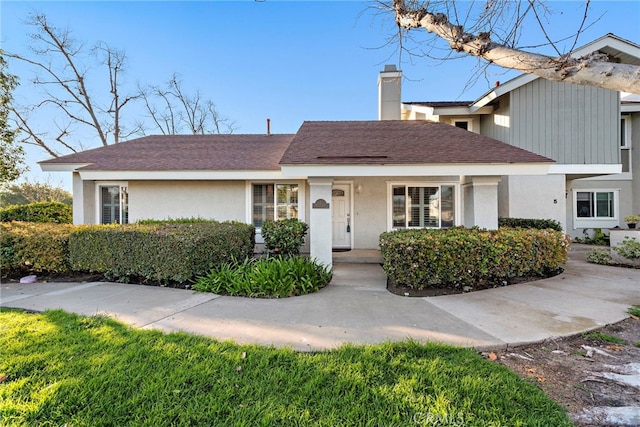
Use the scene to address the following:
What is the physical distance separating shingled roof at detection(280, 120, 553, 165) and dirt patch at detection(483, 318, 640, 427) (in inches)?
176

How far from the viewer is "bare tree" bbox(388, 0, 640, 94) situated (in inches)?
114

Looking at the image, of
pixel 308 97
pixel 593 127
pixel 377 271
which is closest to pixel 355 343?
pixel 377 271

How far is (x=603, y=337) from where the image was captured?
359 cm

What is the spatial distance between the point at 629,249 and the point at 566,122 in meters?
6.05

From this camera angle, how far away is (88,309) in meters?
4.52

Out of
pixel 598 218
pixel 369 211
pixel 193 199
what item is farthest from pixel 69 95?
pixel 598 218

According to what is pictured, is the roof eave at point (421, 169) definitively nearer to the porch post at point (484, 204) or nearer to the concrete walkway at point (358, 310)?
the porch post at point (484, 204)

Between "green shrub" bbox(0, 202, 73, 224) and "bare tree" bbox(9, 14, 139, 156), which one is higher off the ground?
"bare tree" bbox(9, 14, 139, 156)

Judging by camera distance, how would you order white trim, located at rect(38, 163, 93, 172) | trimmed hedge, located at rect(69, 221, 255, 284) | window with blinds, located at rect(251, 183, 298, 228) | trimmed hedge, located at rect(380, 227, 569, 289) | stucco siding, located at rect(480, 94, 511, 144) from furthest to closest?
stucco siding, located at rect(480, 94, 511, 144), window with blinds, located at rect(251, 183, 298, 228), white trim, located at rect(38, 163, 93, 172), trimmed hedge, located at rect(69, 221, 255, 284), trimmed hedge, located at rect(380, 227, 569, 289)

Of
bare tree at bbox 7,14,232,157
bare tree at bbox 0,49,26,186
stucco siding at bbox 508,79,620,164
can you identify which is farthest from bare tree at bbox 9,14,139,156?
stucco siding at bbox 508,79,620,164

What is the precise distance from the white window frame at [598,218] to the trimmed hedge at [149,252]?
54.5 ft

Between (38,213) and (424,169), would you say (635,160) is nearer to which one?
(424,169)

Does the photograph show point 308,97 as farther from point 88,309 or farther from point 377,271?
point 88,309

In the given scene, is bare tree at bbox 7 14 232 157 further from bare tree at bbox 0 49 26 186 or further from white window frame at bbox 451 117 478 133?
white window frame at bbox 451 117 478 133
